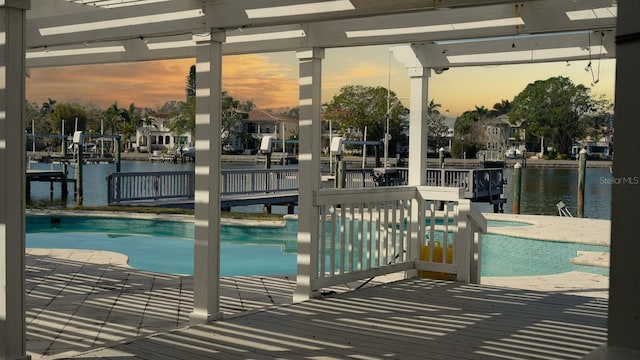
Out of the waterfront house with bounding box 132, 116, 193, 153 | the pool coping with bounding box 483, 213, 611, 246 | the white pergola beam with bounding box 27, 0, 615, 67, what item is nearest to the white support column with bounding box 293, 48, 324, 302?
the white pergola beam with bounding box 27, 0, 615, 67

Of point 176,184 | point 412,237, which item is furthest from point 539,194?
point 412,237

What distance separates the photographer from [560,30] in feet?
17.4

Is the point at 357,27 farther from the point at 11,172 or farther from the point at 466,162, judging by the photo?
the point at 466,162

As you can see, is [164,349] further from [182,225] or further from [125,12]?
[182,225]

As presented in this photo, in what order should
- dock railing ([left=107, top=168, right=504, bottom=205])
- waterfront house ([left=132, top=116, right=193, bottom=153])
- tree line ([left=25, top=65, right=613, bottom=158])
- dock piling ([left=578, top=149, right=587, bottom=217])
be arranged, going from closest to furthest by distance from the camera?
dock railing ([left=107, top=168, right=504, bottom=205]) < dock piling ([left=578, top=149, right=587, bottom=217]) < tree line ([left=25, top=65, right=613, bottom=158]) < waterfront house ([left=132, top=116, right=193, bottom=153])

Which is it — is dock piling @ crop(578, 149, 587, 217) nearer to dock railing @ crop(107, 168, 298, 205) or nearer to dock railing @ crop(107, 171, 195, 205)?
dock railing @ crop(107, 168, 298, 205)

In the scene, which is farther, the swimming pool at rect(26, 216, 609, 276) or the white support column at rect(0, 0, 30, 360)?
the swimming pool at rect(26, 216, 609, 276)

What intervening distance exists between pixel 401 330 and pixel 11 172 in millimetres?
2683

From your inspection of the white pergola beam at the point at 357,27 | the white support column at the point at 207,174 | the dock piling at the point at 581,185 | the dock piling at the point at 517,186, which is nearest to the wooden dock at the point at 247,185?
the dock piling at the point at 517,186

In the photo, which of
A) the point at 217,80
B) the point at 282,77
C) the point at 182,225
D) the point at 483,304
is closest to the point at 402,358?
the point at 483,304

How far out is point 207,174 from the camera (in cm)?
506

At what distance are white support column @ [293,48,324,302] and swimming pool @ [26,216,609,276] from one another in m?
4.73

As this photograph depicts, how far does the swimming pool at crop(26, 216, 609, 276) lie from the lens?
1145 cm

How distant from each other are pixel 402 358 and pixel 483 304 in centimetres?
187
